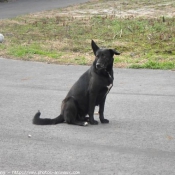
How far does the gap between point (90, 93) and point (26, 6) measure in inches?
829

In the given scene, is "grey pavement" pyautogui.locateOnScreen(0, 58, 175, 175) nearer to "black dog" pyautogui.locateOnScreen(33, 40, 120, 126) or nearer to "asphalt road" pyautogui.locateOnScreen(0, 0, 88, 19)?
"black dog" pyautogui.locateOnScreen(33, 40, 120, 126)

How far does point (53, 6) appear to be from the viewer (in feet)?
95.2

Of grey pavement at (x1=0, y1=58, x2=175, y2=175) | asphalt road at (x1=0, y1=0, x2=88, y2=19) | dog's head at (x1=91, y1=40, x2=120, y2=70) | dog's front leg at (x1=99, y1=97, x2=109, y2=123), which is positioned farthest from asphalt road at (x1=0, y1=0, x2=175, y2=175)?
asphalt road at (x1=0, y1=0, x2=88, y2=19)

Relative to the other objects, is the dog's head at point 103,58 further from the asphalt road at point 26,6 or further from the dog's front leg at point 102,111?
the asphalt road at point 26,6

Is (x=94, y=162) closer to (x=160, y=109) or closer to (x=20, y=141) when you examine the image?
(x=20, y=141)

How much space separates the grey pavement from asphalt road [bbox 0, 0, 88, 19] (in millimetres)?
12918

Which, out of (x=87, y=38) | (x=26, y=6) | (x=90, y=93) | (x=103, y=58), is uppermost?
(x=103, y=58)

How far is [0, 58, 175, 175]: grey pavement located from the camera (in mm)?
7109

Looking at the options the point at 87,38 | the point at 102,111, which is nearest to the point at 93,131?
the point at 102,111

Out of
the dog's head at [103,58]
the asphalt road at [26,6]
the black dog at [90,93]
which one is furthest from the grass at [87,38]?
the dog's head at [103,58]

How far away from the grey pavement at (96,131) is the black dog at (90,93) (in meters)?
0.15

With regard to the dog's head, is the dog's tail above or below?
below

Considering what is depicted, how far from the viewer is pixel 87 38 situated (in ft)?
59.3

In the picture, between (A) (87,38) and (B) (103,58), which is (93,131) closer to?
(B) (103,58)
